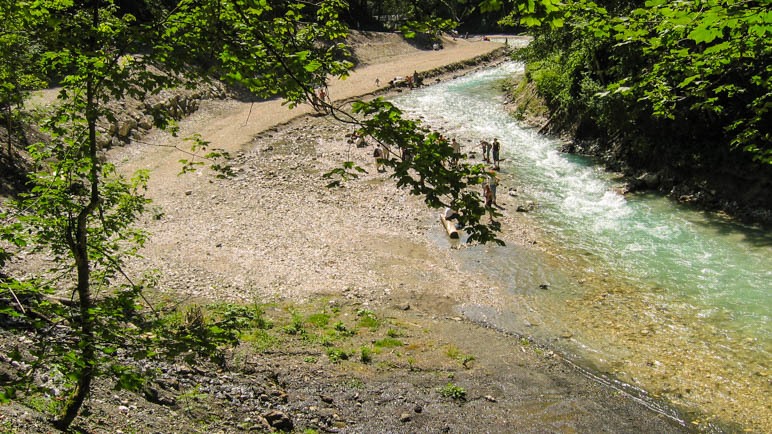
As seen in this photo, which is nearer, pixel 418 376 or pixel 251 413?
pixel 251 413

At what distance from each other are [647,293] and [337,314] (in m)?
8.55

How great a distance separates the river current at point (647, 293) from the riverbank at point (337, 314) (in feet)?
2.92

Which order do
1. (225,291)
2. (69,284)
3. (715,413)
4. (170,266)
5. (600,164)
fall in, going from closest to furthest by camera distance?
(715,413) < (69,284) < (225,291) < (170,266) < (600,164)

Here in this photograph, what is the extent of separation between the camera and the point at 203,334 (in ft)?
17.7

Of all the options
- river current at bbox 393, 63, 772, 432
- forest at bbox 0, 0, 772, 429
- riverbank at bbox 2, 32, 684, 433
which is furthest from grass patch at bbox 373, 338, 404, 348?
forest at bbox 0, 0, 772, 429

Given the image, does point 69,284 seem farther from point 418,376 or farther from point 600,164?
point 600,164

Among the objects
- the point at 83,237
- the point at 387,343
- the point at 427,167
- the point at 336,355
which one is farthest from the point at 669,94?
the point at 83,237

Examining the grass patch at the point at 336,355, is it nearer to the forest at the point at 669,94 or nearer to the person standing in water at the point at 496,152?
the forest at the point at 669,94

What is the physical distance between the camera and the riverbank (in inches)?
372

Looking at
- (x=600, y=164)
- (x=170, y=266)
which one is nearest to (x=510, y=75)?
(x=600, y=164)

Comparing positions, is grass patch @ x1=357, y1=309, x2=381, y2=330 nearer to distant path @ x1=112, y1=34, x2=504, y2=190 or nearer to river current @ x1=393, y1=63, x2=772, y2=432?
river current @ x1=393, y1=63, x2=772, y2=432

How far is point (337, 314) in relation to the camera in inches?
553

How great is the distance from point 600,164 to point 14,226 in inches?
950

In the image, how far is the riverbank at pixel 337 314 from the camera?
9.45 metres
